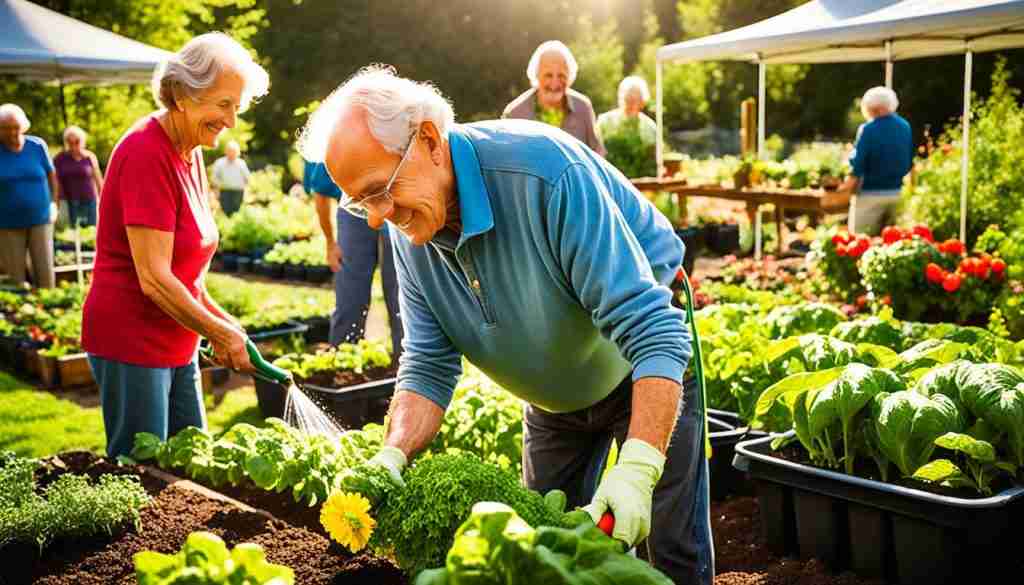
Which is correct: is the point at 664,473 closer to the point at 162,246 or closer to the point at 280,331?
the point at 162,246

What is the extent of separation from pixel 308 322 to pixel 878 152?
5017 mm

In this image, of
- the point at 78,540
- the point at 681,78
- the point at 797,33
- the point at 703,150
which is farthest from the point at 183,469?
the point at 703,150

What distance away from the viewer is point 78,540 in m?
2.85

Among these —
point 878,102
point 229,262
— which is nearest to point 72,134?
point 229,262

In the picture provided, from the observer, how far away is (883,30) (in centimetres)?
768

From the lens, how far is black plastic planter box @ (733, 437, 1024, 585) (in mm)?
2646

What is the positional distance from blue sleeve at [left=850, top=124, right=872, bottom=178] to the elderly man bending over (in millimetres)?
6741

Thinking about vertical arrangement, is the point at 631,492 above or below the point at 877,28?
below

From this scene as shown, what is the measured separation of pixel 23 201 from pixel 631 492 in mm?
8845

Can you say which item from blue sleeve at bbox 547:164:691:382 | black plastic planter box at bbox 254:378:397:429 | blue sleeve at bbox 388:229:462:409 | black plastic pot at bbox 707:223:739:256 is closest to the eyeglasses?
blue sleeve at bbox 547:164:691:382

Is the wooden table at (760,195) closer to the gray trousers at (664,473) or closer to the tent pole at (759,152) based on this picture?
the tent pole at (759,152)

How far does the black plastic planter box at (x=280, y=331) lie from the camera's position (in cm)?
734

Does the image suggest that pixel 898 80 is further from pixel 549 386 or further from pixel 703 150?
pixel 549 386

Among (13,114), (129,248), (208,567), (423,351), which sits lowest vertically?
(208,567)
